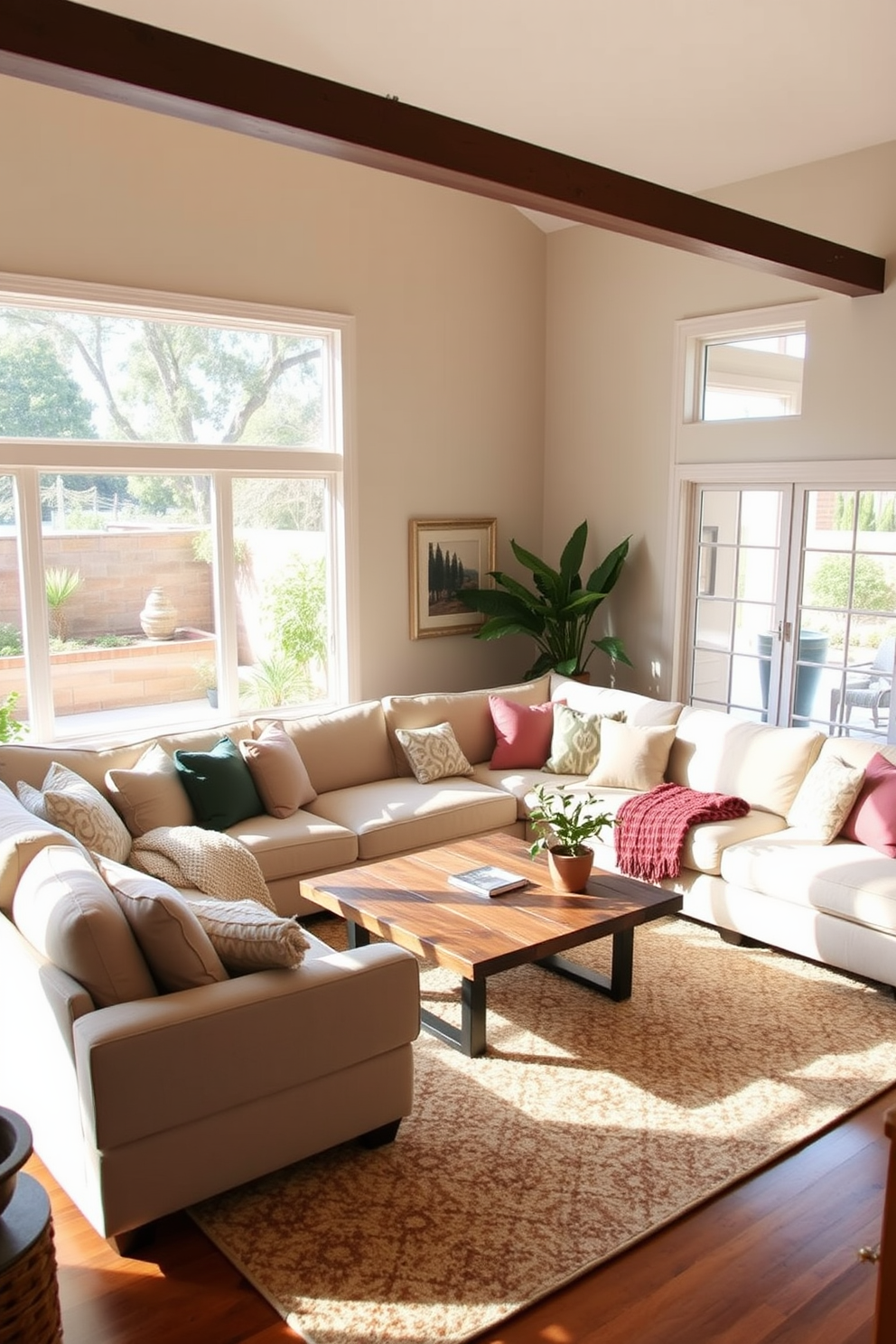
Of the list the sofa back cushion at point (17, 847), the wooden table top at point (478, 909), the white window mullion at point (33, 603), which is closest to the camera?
the sofa back cushion at point (17, 847)

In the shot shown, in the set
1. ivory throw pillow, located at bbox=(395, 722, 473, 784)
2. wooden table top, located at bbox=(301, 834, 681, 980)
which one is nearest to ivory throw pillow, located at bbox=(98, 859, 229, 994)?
wooden table top, located at bbox=(301, 834, 681, 980)

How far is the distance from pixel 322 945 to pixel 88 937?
899 mm

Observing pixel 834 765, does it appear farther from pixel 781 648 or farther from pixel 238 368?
pixel 238 368

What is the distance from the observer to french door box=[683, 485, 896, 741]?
554cm

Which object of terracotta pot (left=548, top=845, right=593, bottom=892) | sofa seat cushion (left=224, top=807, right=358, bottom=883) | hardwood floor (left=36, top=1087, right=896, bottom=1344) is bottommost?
hardwood floor (left=36, top=1087, right=896, bottom=1344)

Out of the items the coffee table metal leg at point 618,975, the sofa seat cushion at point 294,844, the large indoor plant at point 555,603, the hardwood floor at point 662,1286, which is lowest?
the hardwood floor at point 662,1286

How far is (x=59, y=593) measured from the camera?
211 inches

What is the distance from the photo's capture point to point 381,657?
6527 mm

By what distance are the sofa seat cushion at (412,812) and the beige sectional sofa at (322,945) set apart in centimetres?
1

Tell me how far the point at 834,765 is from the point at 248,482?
3.31 metres

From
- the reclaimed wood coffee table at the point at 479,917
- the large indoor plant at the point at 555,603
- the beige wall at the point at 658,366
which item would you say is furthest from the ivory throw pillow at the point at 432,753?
the beige wall at the point at 658,366

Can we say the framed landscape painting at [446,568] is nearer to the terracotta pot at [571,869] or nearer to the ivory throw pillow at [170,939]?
the terracotta pot at [571,869]

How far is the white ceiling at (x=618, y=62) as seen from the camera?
4.58 meters

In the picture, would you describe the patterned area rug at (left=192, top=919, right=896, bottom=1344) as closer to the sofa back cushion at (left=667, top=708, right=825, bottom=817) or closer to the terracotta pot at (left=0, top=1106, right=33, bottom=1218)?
the terracotta pot at (left=0, top=1106, right=33, bottom=1218)
